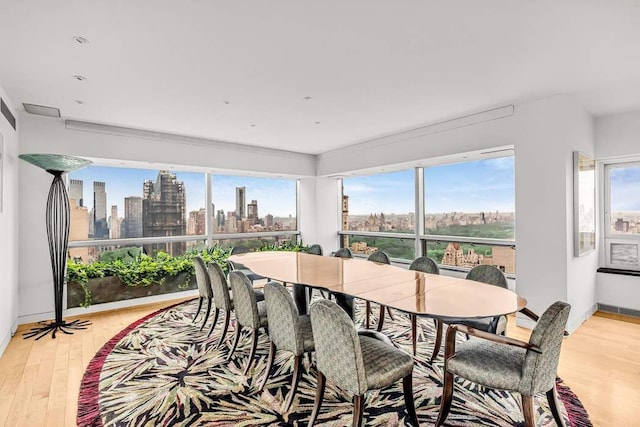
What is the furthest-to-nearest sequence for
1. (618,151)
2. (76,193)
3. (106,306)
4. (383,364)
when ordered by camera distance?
(76,193) → (106,306) → (618,151) → (383,364)

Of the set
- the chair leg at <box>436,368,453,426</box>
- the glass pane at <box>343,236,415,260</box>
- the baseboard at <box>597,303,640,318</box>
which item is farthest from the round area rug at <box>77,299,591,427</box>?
the glass pane at <box>343,236,415,260</box>

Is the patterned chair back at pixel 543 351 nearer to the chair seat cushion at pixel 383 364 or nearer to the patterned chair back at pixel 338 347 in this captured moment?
the chair seat cushion at pixel 383 364

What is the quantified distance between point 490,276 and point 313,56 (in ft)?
8.40

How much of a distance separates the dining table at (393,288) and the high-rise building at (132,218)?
240cm

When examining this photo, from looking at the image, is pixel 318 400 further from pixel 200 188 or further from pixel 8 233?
pixel 200 188

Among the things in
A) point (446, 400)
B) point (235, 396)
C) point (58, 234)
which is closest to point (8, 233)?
point (58, 234)

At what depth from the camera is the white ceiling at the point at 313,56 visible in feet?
6.76

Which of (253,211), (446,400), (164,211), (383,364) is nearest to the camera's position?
(383,364)

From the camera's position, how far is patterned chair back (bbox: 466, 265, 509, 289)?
3053 millimetres

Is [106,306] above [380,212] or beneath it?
beneath

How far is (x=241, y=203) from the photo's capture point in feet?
22.1

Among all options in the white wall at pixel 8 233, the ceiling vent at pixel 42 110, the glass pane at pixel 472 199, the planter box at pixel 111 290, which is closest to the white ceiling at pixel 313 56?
the ceiling vent at pixel 42 110

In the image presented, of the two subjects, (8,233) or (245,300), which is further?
(8,233)

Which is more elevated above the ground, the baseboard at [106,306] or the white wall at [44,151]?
the white wall at [44,151]
